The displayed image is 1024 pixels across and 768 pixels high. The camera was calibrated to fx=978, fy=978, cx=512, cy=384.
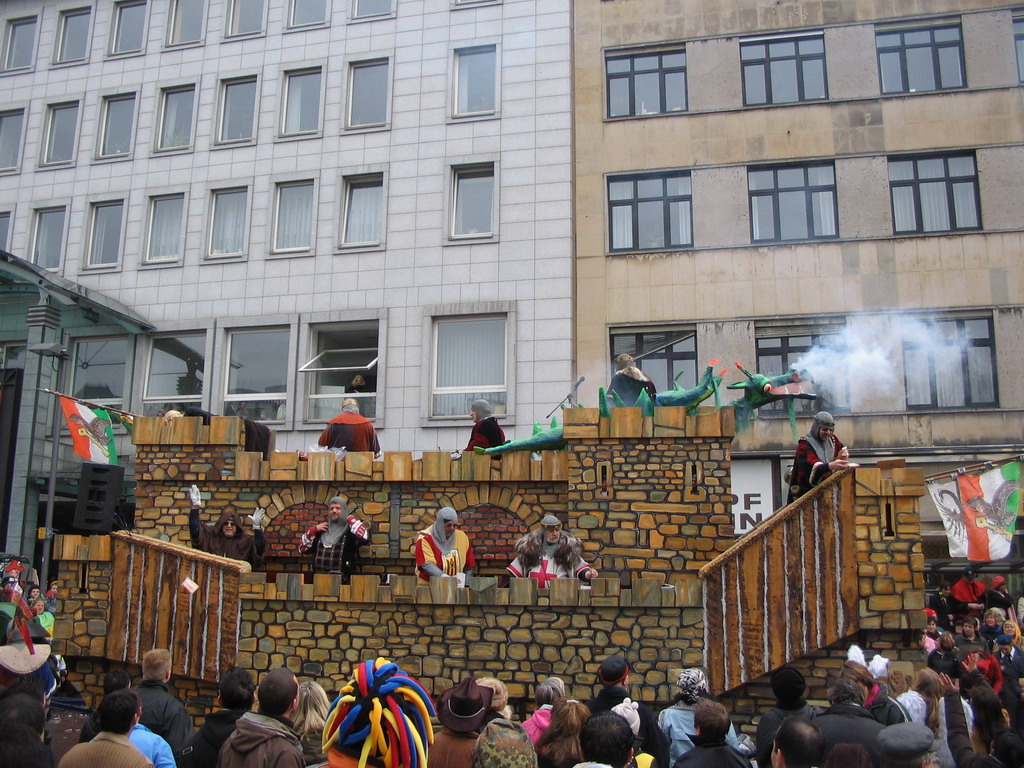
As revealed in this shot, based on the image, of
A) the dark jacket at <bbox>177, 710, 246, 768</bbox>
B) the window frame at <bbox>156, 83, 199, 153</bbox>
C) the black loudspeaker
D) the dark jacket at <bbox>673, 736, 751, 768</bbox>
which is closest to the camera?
the dark jacket at <bbox>673, 736, 751, 768</bbox>

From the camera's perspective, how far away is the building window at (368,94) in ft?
79.4

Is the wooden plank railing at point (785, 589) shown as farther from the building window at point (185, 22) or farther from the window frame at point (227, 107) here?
the building window at point (185, 22)

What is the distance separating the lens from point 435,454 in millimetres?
14500

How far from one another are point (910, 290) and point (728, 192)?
4.41 metres

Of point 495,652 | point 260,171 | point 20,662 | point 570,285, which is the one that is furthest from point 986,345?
point 20,662

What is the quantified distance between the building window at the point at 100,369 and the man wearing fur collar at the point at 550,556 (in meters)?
16.2

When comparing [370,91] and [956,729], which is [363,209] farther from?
[956,729]

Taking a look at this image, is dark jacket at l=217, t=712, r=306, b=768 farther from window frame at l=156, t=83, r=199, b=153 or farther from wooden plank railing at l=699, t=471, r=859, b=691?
window frame at l=156, t=83, r=199, b=153

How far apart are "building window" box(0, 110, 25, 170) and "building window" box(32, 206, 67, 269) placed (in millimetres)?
1990

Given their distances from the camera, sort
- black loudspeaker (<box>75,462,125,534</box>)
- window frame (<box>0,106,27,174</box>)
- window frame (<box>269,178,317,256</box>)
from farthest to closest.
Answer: window frame (<box>0,106,27,174</box>) → window frame (<box>269,178,317,256</box>) → black loudspeaker (<box>75,462,125,534</box>)

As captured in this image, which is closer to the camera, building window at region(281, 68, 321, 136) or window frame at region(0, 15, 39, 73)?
building window at region(281, 68, 321, 136)

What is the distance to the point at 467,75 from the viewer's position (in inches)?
941

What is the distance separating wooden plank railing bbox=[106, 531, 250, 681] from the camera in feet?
40.3

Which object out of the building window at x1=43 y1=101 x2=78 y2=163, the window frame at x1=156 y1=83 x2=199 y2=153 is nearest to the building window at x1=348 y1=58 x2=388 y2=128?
the window frame at x1=156 y1=83 x2=199 y2=153
